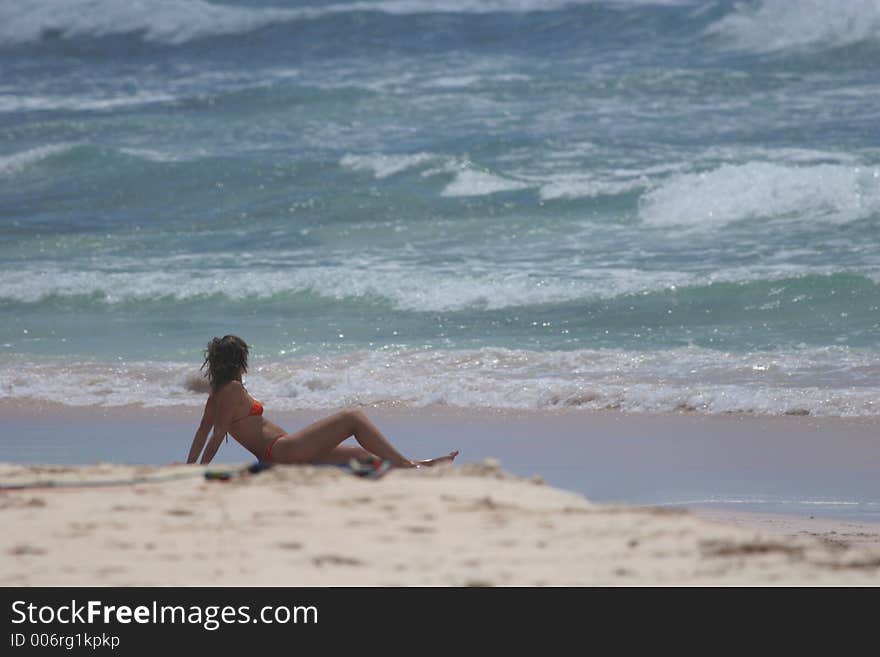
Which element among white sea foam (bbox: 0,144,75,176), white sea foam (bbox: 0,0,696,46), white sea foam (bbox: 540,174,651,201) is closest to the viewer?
white sea foam (bbox: 540,174,651,201)

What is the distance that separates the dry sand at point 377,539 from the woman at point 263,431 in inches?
56.9

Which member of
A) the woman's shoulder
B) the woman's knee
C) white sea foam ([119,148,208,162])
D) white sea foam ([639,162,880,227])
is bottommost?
the woman's knee

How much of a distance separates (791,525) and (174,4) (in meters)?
25.4

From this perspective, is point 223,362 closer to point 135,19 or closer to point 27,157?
point 27,157

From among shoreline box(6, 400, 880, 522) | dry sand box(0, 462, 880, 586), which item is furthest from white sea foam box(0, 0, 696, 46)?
dry sand box(0, 462, 880, 586)

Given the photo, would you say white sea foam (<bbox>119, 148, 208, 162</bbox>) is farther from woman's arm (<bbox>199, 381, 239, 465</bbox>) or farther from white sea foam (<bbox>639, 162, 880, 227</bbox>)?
woman's arm (<bbox>199, 381, 239, 465</bbox>)

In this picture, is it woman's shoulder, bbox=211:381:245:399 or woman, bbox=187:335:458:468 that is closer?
woman, bbox=187:335:458:468

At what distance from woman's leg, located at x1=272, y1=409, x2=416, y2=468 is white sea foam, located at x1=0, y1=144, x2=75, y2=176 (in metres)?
14.3

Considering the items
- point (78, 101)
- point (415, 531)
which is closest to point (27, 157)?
point (78, 101)

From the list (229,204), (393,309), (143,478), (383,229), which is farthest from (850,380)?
(229,204)

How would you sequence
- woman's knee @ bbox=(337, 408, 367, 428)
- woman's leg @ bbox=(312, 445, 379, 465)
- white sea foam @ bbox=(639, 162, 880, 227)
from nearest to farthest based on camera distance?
woman's knee @ bbox=(337, 408, 367, 428) → woman's leg @ bbox=(312, 445, 379, 465) → white sea foam @ bbox=(639, 162, 880, 227)

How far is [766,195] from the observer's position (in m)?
15.3

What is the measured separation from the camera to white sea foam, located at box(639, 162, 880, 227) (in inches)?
584

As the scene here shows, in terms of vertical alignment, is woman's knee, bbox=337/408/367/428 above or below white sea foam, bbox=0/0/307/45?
below
